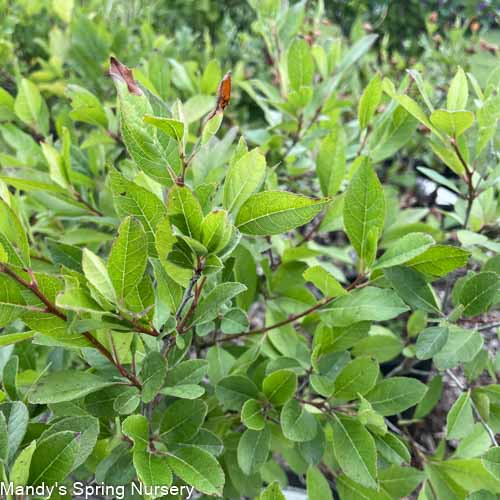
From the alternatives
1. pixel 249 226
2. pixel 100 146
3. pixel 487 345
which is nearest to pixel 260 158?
pixel 249 226

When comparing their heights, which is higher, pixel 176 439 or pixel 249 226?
pixel 249 226

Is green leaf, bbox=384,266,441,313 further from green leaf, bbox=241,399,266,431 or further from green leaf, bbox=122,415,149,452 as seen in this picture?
green leaf, bbox=122,415,149,452

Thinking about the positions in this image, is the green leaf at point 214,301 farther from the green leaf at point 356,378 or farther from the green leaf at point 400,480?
the green leaf at point 400,480

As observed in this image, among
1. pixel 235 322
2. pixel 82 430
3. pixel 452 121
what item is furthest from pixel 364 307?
pixel 82 430

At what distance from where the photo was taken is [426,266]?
71 centimetres

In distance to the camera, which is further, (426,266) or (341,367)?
(341,367)

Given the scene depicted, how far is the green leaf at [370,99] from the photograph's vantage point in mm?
891

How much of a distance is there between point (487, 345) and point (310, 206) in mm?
1955

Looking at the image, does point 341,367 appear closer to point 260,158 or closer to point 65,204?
point 260,158

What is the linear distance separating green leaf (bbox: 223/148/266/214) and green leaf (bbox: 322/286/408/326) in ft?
0.85

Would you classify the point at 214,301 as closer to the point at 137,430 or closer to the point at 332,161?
the point at 137,430

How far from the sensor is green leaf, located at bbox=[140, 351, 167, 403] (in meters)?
0.63

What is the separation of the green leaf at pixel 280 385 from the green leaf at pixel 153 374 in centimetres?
19

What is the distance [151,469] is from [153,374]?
0.39ft
